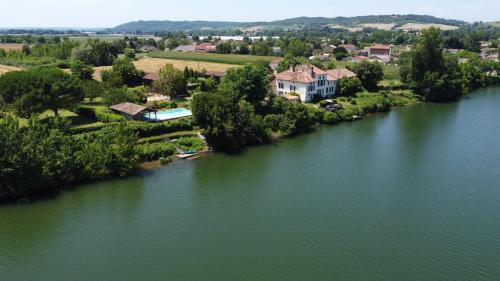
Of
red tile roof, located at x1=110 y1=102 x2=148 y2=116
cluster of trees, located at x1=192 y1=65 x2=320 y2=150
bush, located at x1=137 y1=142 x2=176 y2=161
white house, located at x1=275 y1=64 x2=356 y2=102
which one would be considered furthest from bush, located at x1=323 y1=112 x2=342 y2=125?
red tile roof, located at x1=110 y1=102 x2=148 y2=116

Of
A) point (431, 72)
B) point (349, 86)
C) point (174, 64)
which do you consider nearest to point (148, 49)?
point (174, 64)

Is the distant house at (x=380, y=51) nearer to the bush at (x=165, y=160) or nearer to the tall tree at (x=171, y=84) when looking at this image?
the tall tree at (x=171, y=84)

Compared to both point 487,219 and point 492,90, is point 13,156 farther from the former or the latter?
point 492,90

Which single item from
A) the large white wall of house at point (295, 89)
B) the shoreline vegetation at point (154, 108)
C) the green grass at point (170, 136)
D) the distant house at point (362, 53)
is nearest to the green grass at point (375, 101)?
the shoreline vegetation at point (154, 108)

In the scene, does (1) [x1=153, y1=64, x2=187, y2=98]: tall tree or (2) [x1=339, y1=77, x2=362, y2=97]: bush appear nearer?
(1) [x1=153, y1=64, x2=187, y2=98]: tall tree

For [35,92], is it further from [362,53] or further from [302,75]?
[362,53]

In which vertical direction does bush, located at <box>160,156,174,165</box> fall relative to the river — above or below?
above

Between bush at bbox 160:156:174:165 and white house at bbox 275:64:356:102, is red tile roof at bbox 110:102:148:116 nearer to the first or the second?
bush at bbox 160:156:174:165
